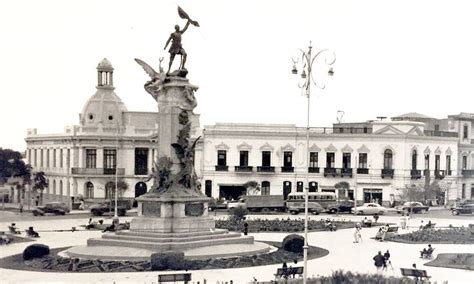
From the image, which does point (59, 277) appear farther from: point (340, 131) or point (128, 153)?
point (340, 131)

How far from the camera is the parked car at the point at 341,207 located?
200 feet

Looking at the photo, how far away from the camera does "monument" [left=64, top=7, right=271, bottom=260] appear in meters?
30.5

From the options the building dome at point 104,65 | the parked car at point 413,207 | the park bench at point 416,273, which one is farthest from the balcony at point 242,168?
the park bench at point 416,273

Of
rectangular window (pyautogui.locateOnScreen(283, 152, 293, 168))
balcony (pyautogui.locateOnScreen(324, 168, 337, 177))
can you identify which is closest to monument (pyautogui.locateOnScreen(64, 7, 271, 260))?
rectangular window (pyautogui.locateOnScreen(283, 152, 293, 168))

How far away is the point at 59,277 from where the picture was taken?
25859 mm

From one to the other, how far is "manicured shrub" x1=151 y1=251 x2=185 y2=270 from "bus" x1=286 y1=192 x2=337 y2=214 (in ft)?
110

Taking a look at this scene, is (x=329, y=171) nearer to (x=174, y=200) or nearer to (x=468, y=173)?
(x=468, y=173)

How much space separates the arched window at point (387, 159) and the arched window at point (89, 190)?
27.0m

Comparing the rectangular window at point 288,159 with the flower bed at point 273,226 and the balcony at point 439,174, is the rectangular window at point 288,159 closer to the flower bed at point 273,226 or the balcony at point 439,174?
the balcony at point 439,174

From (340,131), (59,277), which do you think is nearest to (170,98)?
(59,277)

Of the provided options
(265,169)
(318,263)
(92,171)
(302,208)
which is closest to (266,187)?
(265,169)

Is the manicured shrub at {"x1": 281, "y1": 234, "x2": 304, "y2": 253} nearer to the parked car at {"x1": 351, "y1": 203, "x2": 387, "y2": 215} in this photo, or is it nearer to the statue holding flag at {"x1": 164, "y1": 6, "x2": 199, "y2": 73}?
the statue holding flag at {"x1": 164, "y1": 6, "x2": 199, "y2": 73}

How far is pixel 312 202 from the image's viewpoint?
61.0m

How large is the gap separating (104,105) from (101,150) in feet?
16.2
